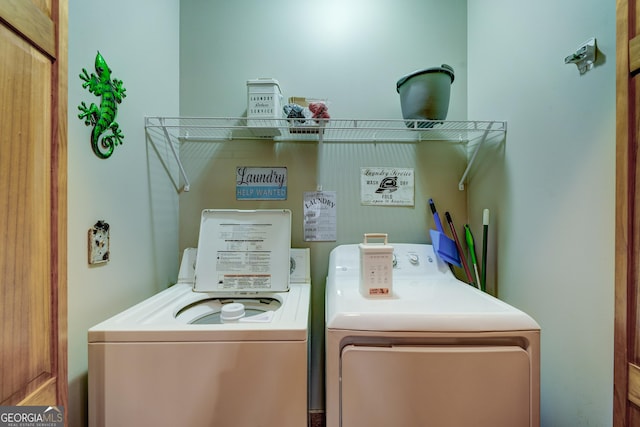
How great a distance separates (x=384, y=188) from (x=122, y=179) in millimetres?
1352

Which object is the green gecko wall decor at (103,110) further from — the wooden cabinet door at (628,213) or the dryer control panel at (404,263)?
the wooden cabinet door at (628,213)

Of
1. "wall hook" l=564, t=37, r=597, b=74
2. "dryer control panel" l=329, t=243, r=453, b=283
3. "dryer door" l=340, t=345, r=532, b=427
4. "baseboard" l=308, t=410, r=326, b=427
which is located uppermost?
"wall hook" l=564, t=37, r=597, b=74

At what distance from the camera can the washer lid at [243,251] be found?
1.30m

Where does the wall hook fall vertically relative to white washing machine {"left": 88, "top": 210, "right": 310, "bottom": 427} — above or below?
above

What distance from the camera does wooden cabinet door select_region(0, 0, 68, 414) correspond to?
1.53ft

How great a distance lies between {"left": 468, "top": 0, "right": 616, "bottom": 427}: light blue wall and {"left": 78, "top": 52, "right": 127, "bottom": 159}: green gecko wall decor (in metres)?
1.78

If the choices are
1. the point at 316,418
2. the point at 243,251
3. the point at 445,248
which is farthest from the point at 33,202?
the point at 316,418

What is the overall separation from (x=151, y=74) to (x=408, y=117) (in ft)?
4.46

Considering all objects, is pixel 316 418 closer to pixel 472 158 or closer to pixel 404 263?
pixel 404 263

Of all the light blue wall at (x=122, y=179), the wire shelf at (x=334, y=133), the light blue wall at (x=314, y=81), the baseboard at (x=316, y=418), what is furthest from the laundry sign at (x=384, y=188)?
the baseboard at (x=316, y=418)

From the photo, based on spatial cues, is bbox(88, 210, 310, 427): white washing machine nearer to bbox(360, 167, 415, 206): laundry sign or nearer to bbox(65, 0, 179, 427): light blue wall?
bbox(65, 0, 179, 427): light blue wall

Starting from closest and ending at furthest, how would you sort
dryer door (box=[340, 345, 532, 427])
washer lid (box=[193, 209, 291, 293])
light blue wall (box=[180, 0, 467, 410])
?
dryer door (box=[340, 345, 532, 427]), washer lid (box=[193, 209, 291, 293]), light blue wall (box=[180, 0, 467, 410])

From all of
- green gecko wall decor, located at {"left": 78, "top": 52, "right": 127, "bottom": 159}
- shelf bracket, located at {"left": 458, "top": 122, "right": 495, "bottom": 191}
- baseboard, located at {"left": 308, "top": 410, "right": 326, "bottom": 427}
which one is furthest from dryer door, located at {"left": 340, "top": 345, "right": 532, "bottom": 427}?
green gecko wall decor, located at {"left": 78, "top": 52, "right": 127, "bottom": 159}

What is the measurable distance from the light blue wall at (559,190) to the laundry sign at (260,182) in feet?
3.97
